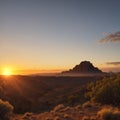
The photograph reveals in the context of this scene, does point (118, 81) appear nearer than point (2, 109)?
No

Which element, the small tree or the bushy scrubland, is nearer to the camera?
the small tree

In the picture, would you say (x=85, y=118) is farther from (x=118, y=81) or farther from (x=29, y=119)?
(x=118, y=81)

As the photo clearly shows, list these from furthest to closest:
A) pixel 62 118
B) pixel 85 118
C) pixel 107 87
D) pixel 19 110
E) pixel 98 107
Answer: pixel 19 110 < pixel 107 87 < pixel 98 107 < pixel 62 118 < pixel 85 118

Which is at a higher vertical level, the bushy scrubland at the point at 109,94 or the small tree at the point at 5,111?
the bushy scrubland at the point at 109,94

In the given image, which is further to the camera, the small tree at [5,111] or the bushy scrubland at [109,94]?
the bushy scrubland at [109,94]

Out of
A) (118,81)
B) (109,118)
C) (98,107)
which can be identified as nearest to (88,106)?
(98,107)

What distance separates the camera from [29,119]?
24.1 m

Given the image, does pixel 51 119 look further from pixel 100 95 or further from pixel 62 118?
pixel 100 95

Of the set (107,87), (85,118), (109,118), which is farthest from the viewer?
(107,87)

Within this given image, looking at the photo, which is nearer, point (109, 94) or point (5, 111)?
point (5, 111)

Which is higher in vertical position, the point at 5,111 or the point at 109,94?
the point at 109,94

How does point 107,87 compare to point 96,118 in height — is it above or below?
above

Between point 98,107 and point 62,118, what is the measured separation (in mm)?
5271

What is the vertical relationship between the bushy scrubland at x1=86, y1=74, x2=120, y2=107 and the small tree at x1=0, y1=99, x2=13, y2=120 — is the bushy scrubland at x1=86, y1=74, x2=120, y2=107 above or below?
above
